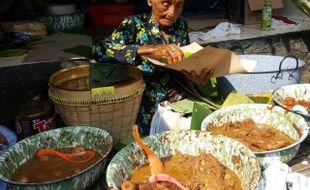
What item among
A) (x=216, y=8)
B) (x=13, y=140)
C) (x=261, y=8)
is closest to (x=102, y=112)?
(x=13, y=140)

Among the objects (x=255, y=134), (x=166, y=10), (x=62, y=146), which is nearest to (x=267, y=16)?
(x=166, y=10)

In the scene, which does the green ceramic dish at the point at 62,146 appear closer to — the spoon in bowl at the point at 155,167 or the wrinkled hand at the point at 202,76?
the spoon in bowl at the point at 155,167

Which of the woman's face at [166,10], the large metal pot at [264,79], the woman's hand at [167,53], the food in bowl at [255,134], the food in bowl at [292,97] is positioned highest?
the woman's face at [166,10]

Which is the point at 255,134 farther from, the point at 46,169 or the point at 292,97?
the point at 46,169

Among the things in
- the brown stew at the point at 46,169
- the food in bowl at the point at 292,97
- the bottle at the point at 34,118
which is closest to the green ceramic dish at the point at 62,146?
the brown stew at the point at 46,169

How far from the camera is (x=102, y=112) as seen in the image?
1.93m

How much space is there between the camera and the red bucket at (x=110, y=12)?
464cm

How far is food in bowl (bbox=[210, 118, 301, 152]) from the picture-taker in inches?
57.3

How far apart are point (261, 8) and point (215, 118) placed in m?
3.20

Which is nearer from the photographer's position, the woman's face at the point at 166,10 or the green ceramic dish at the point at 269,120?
the green ceramic dish at the point at 269,120

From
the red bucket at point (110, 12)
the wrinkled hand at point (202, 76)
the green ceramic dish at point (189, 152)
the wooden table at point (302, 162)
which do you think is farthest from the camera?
the red bucket at point (110, 12)

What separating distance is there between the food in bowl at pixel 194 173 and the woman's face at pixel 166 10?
110cm

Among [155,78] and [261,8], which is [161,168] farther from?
[261,8]

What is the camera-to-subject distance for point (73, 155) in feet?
4.96
